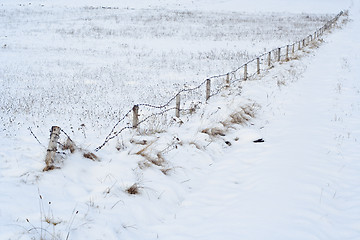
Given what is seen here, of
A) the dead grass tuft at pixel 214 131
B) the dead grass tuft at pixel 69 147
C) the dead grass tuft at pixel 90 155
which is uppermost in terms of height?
the dead grass tuft at pixel 69 147

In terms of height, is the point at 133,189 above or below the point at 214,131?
below

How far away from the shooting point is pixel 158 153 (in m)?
6.14

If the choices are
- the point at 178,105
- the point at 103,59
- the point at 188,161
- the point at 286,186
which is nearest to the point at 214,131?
the point at 178,105

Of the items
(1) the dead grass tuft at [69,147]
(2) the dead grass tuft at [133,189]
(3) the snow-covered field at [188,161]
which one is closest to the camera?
(3) the snow-covered field at [188,161]

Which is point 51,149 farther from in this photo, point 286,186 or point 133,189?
point 286,186

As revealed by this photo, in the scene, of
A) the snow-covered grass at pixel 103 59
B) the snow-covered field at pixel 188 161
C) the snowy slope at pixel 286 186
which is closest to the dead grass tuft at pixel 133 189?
the snow-covered field at pixel 188 161

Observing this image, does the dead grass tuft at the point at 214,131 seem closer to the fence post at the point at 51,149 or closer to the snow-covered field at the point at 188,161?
the snow-covered field at the point at 188,161

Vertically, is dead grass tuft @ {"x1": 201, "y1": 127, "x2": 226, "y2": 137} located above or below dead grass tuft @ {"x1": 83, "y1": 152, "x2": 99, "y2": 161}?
below

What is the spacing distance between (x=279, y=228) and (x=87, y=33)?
32.6 meters

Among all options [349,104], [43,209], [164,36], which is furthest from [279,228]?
[164,36]

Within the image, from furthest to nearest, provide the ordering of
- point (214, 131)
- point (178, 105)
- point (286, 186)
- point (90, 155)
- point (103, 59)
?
point (103, 59) < point (178, 105) < point (214, 131) < point (90, 155) < point (286, 186)

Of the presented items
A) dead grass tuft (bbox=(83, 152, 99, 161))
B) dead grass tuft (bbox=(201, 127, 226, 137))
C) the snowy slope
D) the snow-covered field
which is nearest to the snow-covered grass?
the snow-covered field

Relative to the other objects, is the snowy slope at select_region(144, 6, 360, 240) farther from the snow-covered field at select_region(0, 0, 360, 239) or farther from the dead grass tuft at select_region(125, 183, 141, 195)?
the dead grass tuft at select_region(125, 183, 141, 195)

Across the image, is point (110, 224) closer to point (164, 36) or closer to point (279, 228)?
point (279, 228)
